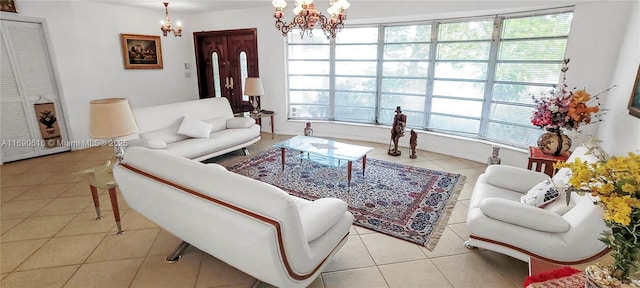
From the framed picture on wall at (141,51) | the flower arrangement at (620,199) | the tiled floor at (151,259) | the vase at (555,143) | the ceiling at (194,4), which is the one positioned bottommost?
the tiled floor at (151,259)

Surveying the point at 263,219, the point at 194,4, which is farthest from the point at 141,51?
the point at 263,219

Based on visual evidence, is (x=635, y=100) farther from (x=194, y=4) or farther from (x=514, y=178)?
(x=194, y=4)

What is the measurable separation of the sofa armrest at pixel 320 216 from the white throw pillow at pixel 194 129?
2.87 m

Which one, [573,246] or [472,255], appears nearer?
[573,246]

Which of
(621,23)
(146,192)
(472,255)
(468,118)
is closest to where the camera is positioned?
(146,192)

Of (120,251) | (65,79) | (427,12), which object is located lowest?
(120,251)

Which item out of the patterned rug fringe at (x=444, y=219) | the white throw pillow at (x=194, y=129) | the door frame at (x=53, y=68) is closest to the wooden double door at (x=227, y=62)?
the white throw pillow at (x=194, y=129)

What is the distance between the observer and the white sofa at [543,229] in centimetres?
182

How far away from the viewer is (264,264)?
1555 millimetres

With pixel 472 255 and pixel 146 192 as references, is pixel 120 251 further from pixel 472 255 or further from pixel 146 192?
pixel 472 255

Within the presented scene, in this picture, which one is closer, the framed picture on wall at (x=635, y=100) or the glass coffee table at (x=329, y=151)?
the framed picture on wall at (x=635, y=100)

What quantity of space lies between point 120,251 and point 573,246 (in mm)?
3264

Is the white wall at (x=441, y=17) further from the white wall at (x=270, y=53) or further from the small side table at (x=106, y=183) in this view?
the small side table at (x=106, y=183)

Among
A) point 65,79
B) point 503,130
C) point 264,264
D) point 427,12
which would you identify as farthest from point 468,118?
point 65,79
